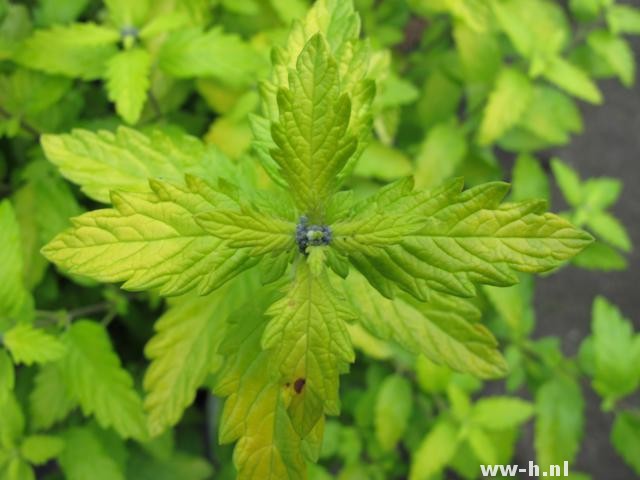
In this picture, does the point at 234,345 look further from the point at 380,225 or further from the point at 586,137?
the point at 586,137

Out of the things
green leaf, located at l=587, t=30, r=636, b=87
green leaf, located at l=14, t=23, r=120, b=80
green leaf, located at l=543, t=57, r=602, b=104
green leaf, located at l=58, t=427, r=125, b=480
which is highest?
green leaf, located at l=587, t=30, r=636, b=87

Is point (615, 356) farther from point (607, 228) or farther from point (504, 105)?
point (504, 105)

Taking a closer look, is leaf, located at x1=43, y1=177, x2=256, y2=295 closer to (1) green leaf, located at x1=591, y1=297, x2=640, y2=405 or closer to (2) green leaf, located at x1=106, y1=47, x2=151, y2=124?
(2) green leaf, located at x1=106, y1=47, x2=151, y2=124

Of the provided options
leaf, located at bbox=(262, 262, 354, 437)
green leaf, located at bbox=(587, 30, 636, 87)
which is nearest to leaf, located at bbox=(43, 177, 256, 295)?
leaf, located at bbox=(262, 262, 354, 437)

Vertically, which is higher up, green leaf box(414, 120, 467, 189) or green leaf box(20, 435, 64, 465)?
green leaf box(414, 120, 467, 189)

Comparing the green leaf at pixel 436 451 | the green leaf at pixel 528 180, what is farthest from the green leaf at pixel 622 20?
the green leaf at pixel 436 451

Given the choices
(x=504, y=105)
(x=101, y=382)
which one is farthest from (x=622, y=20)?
(x=101, y=382)
